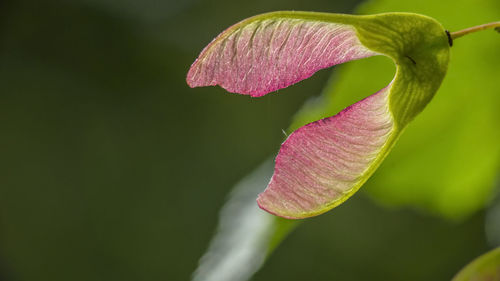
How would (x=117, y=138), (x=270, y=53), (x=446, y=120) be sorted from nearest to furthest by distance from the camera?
(x=270, y=53), (x=446, y=120), (x=117, y=138)

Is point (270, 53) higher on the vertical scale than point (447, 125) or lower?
higher

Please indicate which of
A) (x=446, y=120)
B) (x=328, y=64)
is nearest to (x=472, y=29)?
(x=328, y=64)

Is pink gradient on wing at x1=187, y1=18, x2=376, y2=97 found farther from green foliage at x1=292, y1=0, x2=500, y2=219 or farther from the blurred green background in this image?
the blurred green background

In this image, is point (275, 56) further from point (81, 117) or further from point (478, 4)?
point (81, 117)

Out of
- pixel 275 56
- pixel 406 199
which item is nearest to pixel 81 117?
pixel 406 199

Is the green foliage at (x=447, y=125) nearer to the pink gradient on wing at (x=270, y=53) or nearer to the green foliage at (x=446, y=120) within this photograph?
the green foliage at (x=446, y=120)

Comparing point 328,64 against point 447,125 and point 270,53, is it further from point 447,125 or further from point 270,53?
point 447,125

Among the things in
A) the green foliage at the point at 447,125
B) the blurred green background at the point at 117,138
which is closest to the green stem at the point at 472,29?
the green foliage at the point at 447,125
